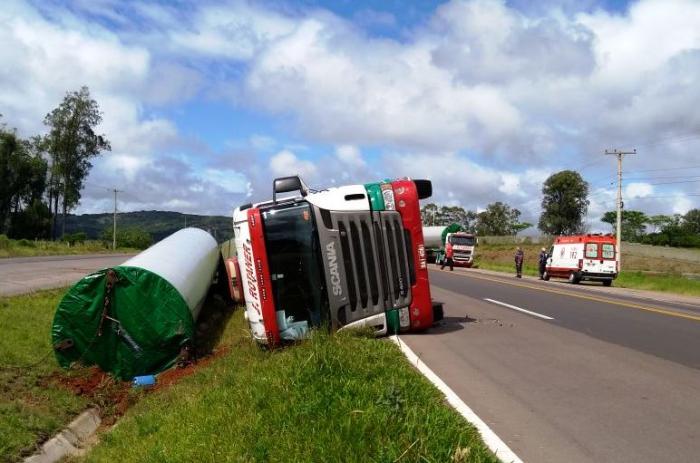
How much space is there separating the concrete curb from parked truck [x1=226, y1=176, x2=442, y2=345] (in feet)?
8.51

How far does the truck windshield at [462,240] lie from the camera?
48500 millimetres

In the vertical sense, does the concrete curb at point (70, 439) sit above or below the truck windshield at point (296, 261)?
below

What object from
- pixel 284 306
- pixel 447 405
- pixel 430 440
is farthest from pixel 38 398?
pixel 430 440

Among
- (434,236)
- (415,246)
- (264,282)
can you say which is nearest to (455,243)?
(434,236)

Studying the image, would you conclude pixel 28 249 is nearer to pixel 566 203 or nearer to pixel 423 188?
pixel 423 188

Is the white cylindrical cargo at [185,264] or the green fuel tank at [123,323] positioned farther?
the white cylindrical cargo at [185,264]

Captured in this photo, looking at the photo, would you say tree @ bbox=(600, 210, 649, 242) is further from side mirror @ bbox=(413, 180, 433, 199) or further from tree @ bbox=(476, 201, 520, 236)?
side mirror @ bbox=(413, 180, 433, 199)

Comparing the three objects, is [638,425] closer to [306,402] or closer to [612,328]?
[306,402]

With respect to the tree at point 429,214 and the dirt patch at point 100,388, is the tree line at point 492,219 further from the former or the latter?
the dirt patch at point 100,388

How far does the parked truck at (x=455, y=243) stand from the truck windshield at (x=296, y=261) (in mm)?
38651

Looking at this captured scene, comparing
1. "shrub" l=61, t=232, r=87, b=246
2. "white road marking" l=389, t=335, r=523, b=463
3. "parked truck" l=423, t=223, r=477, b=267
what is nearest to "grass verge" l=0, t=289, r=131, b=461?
"white road marking" l=389, t=335, r=523, b=463

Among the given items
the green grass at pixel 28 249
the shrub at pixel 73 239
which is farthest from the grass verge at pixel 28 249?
the shrub at pixel 73 239

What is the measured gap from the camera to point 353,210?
9.99m

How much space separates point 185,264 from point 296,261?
4655 millimetres
